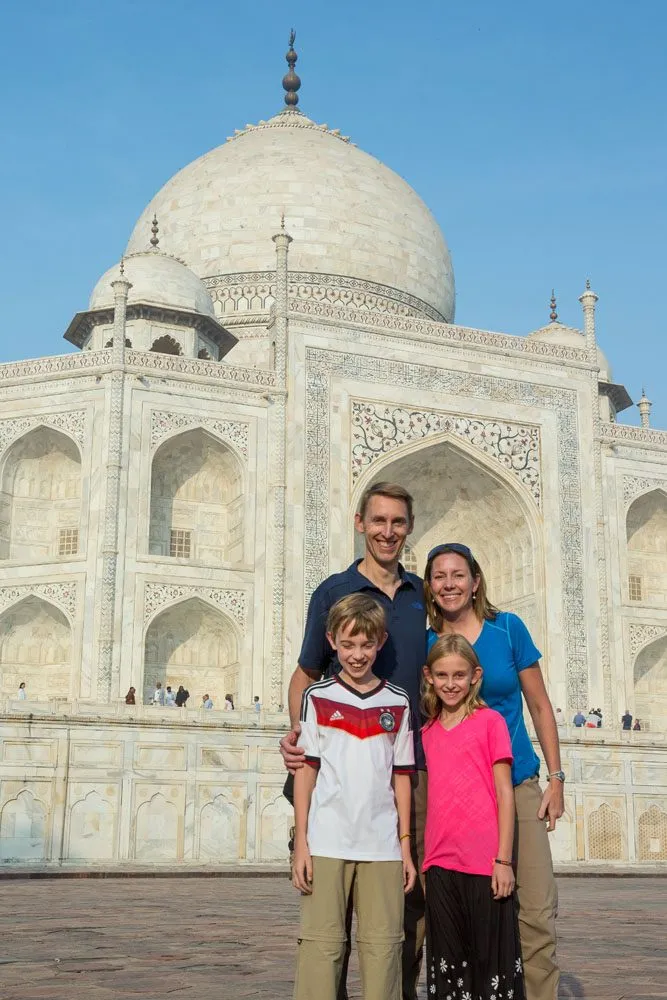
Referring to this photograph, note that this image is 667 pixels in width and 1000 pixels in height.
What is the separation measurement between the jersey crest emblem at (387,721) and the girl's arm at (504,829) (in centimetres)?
28

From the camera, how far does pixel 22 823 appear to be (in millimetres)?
12789

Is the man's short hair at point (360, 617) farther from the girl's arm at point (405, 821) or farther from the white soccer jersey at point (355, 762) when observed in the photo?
the girl's arm at point (405, 821)

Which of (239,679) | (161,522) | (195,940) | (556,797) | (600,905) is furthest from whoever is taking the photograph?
(161,522)

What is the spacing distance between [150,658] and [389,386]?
611 cm

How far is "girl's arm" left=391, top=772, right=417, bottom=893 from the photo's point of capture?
9.64 feet

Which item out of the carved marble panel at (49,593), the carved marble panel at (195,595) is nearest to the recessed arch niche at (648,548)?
the carved marble panel at (195,595)

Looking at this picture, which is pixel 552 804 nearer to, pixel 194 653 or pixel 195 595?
pixel 195 595

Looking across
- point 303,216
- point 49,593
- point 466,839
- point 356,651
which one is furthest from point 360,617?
point 303,216

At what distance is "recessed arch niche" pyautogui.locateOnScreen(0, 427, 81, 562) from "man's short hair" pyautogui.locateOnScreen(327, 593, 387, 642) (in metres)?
17.9

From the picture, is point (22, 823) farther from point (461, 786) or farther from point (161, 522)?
point (461, 786)

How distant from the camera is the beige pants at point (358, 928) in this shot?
2.81 m

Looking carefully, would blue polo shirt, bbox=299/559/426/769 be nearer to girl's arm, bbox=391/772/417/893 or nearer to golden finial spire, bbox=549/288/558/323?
girl's arm, bbox=391/772/417/893

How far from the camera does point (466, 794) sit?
9.86 ft

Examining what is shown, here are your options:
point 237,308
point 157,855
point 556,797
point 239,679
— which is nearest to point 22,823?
point 157,855
